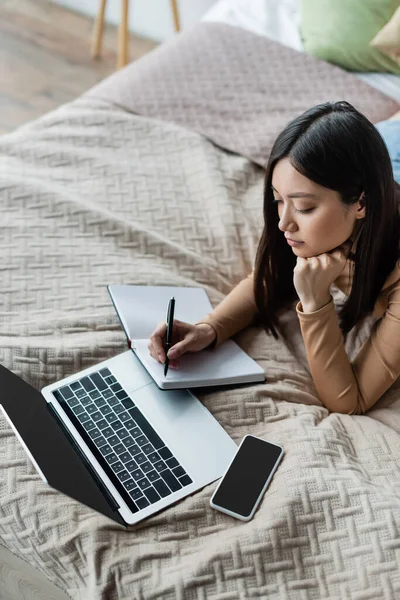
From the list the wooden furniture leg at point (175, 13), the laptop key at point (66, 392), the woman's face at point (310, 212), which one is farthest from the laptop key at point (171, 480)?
the wooden furniture leg at point (175, 13)

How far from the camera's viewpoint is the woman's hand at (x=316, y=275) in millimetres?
1252

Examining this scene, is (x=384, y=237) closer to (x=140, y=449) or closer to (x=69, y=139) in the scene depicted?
(x=140, y=449)

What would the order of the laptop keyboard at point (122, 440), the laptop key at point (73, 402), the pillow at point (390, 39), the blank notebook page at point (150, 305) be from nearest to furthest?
1. the laptop keyboard at point (122, 440)
2. the laptop key at point (73, 402)
3. the blank notebook page at point (150, 305)
4. the pillow at point (390, 39)

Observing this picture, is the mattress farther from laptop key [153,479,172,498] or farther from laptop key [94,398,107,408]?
laptop key [153,479,172,498]

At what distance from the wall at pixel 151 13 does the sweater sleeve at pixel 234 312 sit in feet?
6.27

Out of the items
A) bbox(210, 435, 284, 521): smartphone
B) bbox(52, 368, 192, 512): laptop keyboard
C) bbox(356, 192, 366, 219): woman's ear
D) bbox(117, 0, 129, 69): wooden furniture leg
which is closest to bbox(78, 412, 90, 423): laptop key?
bbox(52, 368, 192, 512): laptop keyboard

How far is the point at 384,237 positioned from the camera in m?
1.28

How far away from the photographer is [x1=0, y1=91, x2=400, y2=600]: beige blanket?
1.06m

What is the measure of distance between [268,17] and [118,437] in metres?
1.52

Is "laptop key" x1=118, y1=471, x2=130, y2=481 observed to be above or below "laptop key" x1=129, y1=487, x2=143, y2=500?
below

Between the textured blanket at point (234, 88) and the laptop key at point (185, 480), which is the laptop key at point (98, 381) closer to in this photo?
the laptop key at point (185, 480)

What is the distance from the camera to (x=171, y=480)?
3.85 ft

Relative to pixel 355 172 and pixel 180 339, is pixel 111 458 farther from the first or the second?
pixel 355 172

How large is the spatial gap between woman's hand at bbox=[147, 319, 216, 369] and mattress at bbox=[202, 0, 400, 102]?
3.76 ft
